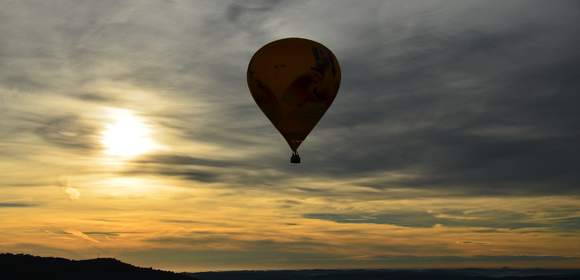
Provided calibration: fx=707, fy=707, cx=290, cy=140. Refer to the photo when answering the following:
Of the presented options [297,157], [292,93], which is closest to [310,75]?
[292,93]

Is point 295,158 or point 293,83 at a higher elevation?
point 293,83

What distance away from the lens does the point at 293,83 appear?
217 ft

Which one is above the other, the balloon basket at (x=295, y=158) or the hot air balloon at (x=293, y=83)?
the hot air balloon at (x=293, y=83)

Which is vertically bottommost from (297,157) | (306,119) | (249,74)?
(297,157)

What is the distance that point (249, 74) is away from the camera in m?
69.3

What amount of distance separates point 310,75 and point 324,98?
3089 mm

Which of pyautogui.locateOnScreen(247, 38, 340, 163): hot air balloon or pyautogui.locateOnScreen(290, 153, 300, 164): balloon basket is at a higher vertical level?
pyautogui.locateOnScreen(247, 38, 340, 163): hot air balloon

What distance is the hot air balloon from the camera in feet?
217

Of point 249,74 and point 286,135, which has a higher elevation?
point 249,74

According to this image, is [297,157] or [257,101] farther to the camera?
[257,101]

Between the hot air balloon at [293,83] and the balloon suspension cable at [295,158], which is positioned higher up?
the hot air balloon at [293,83]

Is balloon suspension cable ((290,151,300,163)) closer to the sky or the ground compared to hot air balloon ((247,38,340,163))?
closer to the ground

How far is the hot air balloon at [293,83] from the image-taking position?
66.2 m

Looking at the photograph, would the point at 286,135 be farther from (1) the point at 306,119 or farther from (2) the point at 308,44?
(2) the point at 308,44
